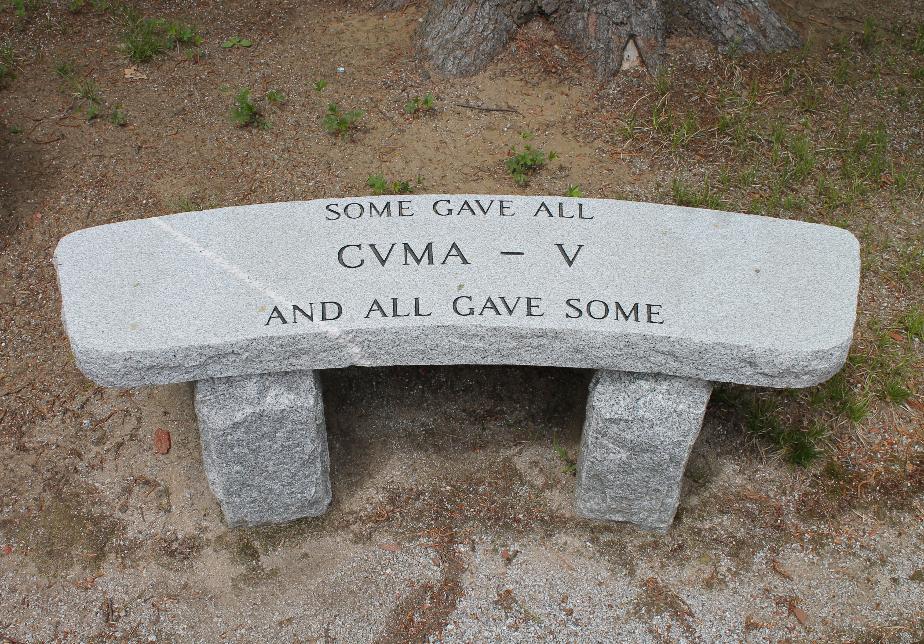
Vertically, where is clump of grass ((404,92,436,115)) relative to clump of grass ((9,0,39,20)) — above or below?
below

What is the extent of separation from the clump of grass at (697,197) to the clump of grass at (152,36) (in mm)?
2851

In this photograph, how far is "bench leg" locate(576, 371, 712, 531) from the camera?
8.79ft

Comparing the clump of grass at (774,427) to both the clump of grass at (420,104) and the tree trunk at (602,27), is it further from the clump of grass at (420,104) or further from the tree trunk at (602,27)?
the clump of grass at (420,104)

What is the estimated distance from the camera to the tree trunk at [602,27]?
14.8 feet

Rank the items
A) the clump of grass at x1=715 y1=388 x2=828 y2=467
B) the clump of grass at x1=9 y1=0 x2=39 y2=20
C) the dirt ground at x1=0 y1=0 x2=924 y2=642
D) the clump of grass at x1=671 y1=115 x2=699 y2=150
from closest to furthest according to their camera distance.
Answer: the dirt ground at x1=0 y1=0 x2=924 y2=642 < the clump of grass at x1=715 y1=388 x2=828 y2=467 < the clump of grass at x1=671 y1=115 x2=699 y2=150 < the clump of grass at x1=9 y1=0 x2=39 y2=20

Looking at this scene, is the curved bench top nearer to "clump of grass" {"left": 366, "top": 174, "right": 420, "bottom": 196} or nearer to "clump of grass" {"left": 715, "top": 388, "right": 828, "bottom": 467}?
"clump of grass" {"left": 715, "top": 388, "right": 828, "bottom": 467}

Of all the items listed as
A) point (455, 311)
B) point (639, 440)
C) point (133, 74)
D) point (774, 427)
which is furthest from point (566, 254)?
point (133, 74)

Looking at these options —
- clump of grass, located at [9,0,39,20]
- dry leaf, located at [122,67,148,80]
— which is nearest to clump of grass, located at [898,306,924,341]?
dry leaf, located at [122,67,148,80]

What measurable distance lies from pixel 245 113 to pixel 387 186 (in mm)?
912

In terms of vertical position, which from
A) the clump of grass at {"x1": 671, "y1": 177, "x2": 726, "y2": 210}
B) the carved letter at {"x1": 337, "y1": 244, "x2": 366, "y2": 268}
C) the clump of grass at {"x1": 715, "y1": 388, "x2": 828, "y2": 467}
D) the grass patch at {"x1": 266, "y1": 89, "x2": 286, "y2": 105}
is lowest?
the clump of grass at {"x1": 715, "y1": 388, "x2": 828, "y2": 467}

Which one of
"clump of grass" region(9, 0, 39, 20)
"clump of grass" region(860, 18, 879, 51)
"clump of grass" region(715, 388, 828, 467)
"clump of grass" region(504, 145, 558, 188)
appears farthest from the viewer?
"clump of grass" region(9, 0, 39, 20)

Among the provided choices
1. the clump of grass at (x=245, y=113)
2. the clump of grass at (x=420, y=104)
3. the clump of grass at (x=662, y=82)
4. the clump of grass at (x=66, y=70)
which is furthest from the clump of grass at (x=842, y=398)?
the clump of grass at (x=66, y=70)

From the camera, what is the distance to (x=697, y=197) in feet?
13.4

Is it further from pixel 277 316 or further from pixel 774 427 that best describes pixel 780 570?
pixel 277 316
